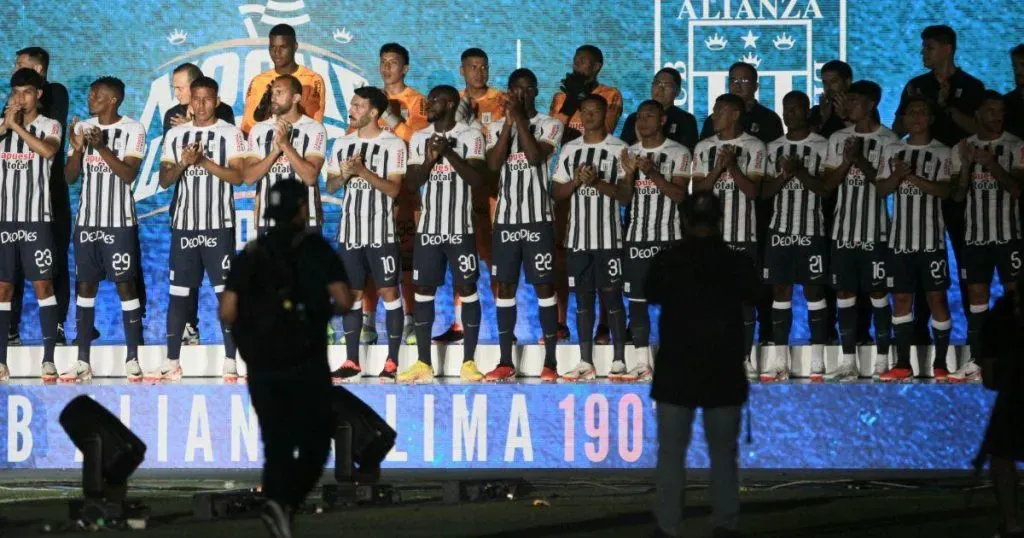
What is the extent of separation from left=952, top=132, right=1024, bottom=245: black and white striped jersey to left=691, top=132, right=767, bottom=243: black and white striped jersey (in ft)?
4.01

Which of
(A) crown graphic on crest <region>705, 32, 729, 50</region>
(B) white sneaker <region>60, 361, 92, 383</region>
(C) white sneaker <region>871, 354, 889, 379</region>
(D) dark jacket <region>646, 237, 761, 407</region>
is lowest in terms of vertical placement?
(B) white sneaker <region>60, 361, 92, 383</region>

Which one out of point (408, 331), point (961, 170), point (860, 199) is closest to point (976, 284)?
point (961, 170)

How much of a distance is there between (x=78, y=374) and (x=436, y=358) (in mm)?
2259

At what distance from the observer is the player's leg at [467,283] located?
35.4ft

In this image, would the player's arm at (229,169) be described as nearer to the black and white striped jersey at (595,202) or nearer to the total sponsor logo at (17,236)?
the total sponsor logo at (17,236)

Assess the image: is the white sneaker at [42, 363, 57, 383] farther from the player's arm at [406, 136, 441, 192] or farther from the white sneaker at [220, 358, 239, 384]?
the player's arm at [406, 136, 441, 192]

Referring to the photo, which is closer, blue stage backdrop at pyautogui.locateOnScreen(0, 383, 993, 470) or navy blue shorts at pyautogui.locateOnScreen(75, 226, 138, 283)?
blue stage backdrop at pyautogui.locateOnScreen(0, 383, 993, 470)

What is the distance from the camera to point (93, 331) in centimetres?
1120

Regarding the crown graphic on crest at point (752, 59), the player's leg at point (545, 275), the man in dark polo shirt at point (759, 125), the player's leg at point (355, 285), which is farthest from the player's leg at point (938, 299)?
the player's leg at point (355, 285)

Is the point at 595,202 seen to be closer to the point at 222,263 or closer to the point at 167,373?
the point at 222,263

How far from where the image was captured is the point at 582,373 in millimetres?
10711

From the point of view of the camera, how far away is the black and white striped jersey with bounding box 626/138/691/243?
1080 cm

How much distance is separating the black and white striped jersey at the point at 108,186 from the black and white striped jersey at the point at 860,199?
4.45m

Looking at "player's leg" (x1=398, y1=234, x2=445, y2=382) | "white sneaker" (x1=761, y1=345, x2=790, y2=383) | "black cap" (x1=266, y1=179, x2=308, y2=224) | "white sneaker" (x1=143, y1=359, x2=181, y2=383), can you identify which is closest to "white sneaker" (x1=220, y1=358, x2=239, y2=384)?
"white sneaker" (x1=143, y1=359, x2=181, y2=383)
